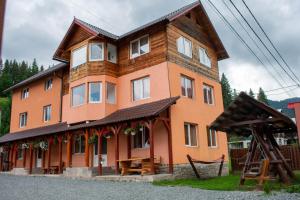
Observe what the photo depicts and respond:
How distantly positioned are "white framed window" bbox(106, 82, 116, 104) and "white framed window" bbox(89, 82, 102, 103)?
0.48m

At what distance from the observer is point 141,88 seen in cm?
1867

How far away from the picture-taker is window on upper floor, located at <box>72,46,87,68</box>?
20.2 m

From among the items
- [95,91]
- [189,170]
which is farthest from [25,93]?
[189,170]

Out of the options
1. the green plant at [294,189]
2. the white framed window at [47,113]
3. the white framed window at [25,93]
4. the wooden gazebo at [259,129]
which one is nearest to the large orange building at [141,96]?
the white framed window at [47,113]

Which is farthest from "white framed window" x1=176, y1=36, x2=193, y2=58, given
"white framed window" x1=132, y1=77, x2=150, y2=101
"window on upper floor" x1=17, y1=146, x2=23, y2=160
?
"window on upper floor" x1=17, y1=146, x2=23, y2=160

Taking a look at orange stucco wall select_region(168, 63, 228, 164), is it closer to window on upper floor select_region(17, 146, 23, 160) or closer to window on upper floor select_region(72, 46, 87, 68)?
window on upper floor select_region(72, 46, 87, 68)

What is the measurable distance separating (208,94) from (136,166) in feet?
27.0

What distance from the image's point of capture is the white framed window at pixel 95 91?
1938 cm

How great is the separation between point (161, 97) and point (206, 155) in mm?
4923

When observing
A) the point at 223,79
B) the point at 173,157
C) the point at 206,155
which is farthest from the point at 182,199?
the point at 223,79

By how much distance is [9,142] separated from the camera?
25219 mm

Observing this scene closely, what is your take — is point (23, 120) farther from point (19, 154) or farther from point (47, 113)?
point (47, 113)

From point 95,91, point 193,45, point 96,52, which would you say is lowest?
point 95,91

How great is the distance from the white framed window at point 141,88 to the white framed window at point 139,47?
1.72 meters
